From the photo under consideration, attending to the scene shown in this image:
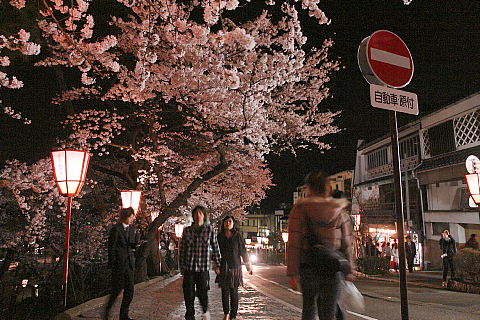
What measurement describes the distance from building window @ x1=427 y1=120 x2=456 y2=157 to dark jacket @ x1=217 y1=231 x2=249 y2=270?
57.7ft

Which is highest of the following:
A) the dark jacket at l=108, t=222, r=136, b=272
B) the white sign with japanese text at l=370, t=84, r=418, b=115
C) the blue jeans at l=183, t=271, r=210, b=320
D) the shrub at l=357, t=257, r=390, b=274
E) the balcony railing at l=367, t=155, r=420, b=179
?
the balcony railing at l=367, t=155, r=420, b=179

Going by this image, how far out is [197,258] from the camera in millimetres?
6348

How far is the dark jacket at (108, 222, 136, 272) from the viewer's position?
639 centimetres

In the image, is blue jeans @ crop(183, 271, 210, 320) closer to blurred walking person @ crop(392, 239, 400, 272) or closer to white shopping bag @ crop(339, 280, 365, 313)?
white shopping bag @ crop(339, 280, 365, 313)

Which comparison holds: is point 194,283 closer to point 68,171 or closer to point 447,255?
point 68,171

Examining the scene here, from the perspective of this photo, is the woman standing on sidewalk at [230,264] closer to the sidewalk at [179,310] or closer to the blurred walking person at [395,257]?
the sidewalk at [179,310]

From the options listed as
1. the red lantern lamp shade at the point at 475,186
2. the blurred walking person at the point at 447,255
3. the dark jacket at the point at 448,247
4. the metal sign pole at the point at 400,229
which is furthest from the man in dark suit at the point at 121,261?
the dark jacket at the point at 448,247

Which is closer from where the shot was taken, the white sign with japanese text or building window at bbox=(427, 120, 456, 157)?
the white sign with japanese text

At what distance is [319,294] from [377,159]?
98.7 ft

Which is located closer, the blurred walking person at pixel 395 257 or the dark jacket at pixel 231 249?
the dark jacket at pixel 231 249

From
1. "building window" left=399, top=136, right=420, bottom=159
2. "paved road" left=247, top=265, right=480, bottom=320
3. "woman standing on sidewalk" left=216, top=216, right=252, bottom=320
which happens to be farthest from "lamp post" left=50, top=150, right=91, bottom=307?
"building window" left=399, top=136, right=420, bottom=159

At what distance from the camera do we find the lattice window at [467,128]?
18953 mm

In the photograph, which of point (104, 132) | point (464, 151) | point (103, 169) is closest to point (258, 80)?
point (104, 132)

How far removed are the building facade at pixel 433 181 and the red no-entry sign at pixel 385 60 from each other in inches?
645
